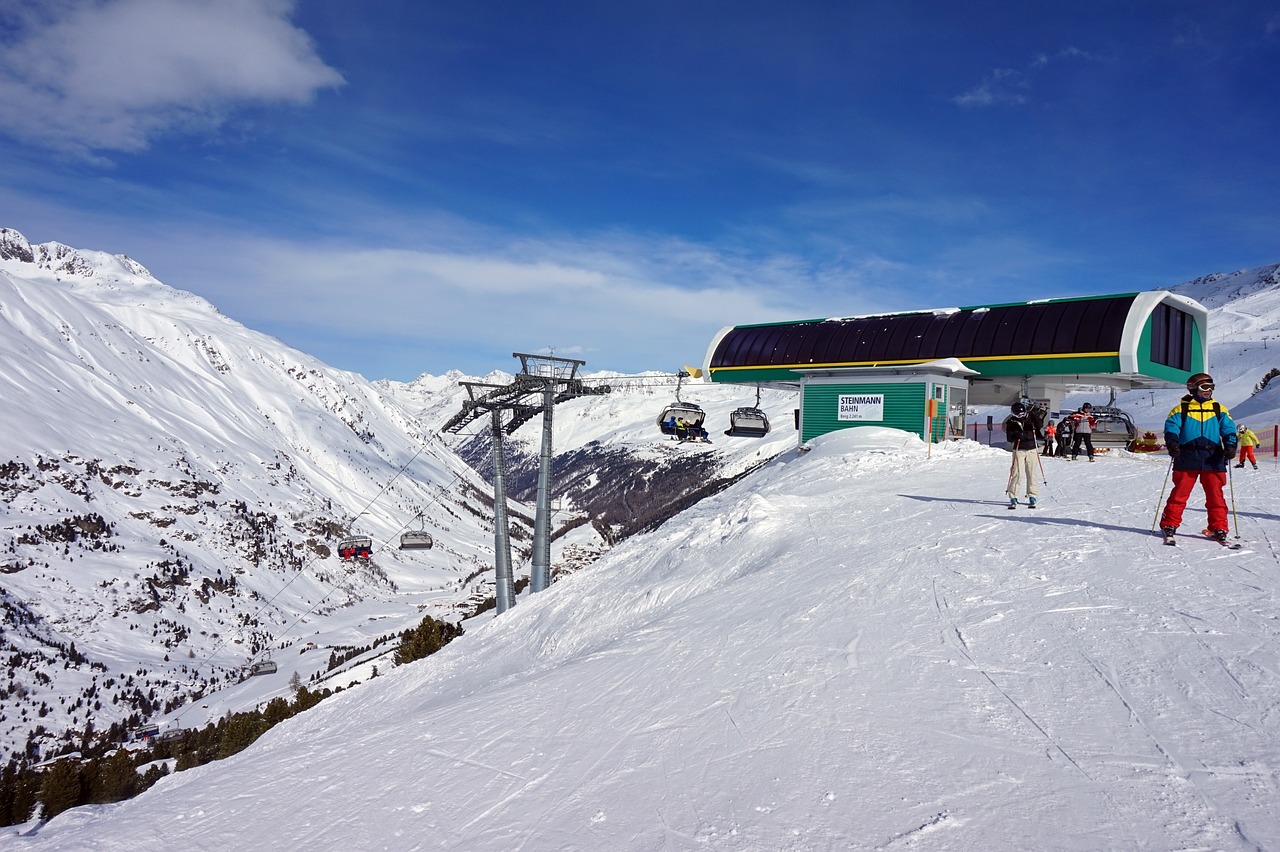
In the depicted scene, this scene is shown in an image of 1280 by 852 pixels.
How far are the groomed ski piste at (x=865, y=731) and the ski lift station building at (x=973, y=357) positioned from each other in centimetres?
1732

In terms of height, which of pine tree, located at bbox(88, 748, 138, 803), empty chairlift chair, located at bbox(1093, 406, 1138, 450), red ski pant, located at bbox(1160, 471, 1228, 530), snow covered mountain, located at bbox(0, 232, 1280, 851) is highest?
empty chairlift chair, located at bbox(1093, 406, 1138, 450)

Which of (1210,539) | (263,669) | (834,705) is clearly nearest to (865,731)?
(834,705)

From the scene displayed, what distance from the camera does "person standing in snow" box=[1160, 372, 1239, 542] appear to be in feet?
36.2

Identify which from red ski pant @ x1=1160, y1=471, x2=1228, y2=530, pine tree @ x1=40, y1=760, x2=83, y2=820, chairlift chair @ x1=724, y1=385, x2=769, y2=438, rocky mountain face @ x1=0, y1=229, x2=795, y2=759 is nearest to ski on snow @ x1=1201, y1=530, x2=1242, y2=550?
red ski pant @ x1=1160, y1=471, x2=1228, y2=530

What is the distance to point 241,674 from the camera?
110438mm

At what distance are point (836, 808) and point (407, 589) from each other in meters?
186

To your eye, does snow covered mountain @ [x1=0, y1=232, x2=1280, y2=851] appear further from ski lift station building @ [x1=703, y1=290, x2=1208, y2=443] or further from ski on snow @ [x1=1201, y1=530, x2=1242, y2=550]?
ski lift station building @ [x1=703, y1=290, x2=1208, y2=443]

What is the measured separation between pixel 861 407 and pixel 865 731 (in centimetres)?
2675

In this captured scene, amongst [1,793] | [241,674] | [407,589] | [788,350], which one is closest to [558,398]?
[788,350]

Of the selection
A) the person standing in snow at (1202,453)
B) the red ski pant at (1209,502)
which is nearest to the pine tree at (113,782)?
the red ski pant at (1209,502)

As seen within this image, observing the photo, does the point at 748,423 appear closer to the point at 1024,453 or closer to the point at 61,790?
the point at 1024,453

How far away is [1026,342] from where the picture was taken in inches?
1176

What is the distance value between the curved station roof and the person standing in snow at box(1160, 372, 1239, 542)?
18582 millimetres

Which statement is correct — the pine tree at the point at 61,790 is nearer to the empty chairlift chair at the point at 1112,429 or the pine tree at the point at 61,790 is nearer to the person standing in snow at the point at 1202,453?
the person standing in snow at the point at 1202,453
